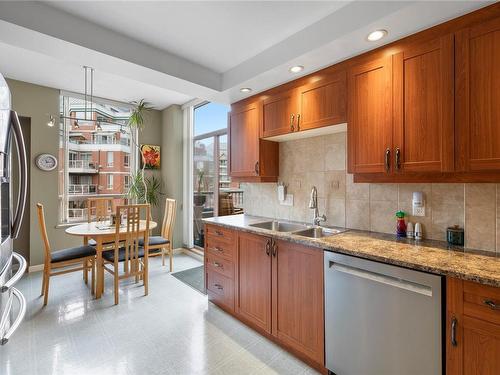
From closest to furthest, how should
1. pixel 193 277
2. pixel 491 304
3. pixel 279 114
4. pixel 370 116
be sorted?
pixel 491 304 < pixel 370 116 < pixel 279 114 < pixel 193 277

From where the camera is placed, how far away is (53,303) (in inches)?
110

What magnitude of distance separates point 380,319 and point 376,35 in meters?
1.77

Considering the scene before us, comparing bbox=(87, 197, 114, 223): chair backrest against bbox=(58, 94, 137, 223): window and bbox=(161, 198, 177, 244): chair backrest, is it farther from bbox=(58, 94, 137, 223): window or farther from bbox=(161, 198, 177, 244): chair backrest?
bbox=(161, 198, 177, 244): chair backrest

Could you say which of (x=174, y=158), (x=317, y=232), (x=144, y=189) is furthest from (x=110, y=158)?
(x=317, y=232)

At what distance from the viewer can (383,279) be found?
1472mm

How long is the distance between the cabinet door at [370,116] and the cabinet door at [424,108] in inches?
2.1

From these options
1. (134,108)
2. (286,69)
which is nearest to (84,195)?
(134,108)

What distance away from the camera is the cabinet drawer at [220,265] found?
8.27 feet

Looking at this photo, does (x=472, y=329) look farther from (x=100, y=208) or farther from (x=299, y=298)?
(x=100, y=208)

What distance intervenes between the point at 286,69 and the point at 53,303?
134 inches

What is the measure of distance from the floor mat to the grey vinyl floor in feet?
0.72

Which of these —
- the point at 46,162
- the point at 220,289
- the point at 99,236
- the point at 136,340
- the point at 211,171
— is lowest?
the point at 136,340

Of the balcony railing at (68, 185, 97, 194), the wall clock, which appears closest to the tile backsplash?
the balcony railing at (68, 185, 97, 194)

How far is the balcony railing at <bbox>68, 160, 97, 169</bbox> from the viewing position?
4.20m
